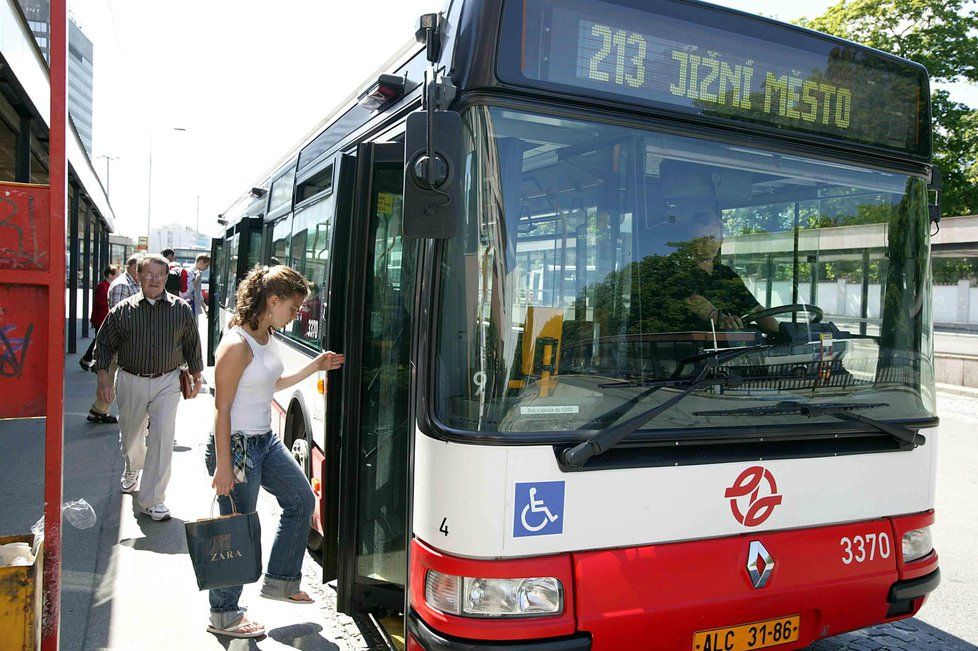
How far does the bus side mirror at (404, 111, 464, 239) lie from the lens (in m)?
2.76

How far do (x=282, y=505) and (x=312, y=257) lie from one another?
1.63 m

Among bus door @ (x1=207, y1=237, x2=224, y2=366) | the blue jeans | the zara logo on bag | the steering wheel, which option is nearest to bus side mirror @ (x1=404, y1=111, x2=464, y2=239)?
the steering wheel

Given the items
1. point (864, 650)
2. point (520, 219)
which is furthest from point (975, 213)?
point (520, 219)

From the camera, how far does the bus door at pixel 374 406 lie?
3639 millimetres

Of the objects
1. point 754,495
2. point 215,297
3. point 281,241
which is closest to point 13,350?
point 754,495

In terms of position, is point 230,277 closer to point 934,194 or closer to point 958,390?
point 934,194

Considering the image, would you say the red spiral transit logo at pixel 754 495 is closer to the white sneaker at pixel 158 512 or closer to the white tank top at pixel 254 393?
the white tank top at pixel 254 393

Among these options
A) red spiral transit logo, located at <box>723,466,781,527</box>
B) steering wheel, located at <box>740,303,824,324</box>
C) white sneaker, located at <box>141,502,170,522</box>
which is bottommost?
white sneaker, located at <box>141,502,170,522</box>

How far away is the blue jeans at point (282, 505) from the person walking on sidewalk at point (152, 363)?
1993 millimetres

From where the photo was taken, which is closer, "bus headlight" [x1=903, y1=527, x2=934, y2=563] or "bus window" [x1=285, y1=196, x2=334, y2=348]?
"bus headlight" [x1=903, y1=527, x2=934, y2=563]

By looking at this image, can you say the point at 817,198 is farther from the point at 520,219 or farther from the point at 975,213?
the point at 975,213

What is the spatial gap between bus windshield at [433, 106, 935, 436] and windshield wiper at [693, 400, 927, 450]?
0.06 ft

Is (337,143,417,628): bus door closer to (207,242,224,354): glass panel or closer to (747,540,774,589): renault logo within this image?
(747,540,774,589): renault logo

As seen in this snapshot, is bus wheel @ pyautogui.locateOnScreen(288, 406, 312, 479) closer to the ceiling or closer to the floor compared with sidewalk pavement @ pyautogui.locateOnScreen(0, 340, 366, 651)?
closer to the ceiling
